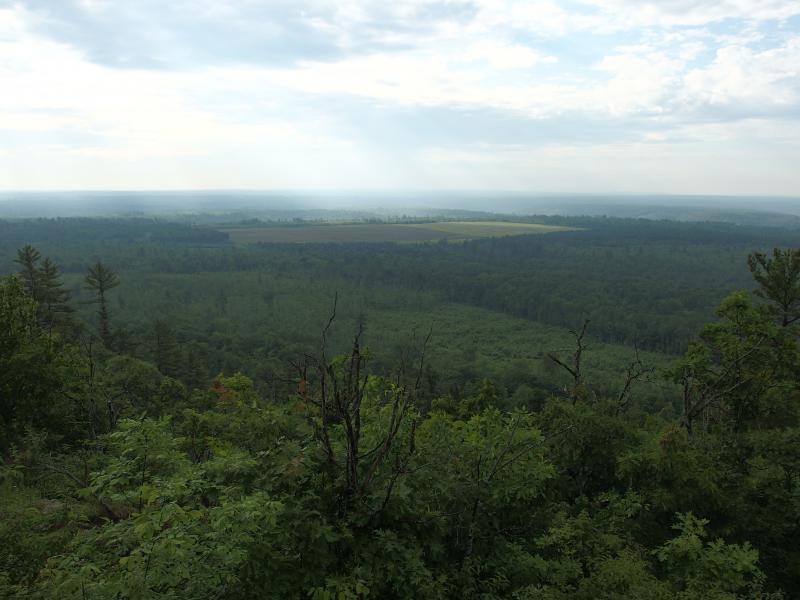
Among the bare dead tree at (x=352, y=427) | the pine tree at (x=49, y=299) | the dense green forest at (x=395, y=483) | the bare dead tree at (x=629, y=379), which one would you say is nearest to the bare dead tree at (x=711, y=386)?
the dense green forest at (x=395, y=483)

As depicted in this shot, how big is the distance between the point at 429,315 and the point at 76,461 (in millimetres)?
109607

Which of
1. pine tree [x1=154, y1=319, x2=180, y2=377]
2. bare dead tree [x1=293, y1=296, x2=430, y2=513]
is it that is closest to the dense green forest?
bare dead tree [x1=293, y1=296, x2=430, y2=513]

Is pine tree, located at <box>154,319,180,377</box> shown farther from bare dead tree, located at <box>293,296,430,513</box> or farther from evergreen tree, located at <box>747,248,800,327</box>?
evergreen tree, located at <box>747,248,800,327</box>

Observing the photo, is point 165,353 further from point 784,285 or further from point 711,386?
point 784,285

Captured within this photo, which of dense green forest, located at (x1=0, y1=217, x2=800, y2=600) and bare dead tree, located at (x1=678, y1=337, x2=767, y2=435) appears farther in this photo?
bare dead tree, located at (x1=678, y1=337, x2=767, y2=435)

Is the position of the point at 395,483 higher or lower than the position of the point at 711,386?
higher

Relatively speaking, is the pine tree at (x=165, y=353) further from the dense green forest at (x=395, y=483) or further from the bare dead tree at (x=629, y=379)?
the bare dead tree at (x=629, y=379)

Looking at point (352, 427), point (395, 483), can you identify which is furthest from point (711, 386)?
point (352, 427)

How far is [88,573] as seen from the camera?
5914mm

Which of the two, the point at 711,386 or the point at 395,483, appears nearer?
the point at 395,483

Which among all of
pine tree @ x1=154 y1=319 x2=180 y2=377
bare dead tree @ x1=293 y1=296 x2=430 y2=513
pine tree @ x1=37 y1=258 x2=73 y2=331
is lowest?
pine tree @ x1=154 y1=319 x2=180 y2=377

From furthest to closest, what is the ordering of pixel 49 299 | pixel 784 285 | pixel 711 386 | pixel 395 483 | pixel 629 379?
pixel 49 299, pixel 784 285, pixel 629 379, pixel 711 386, pixel 395 483

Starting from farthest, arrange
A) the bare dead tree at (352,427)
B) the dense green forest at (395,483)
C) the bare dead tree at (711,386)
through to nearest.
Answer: the bare dead tree at (711,386)
the bare dead tree at (352,427)
the dense green forest at (395,483)

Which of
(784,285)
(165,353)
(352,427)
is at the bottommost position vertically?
(165,353)
